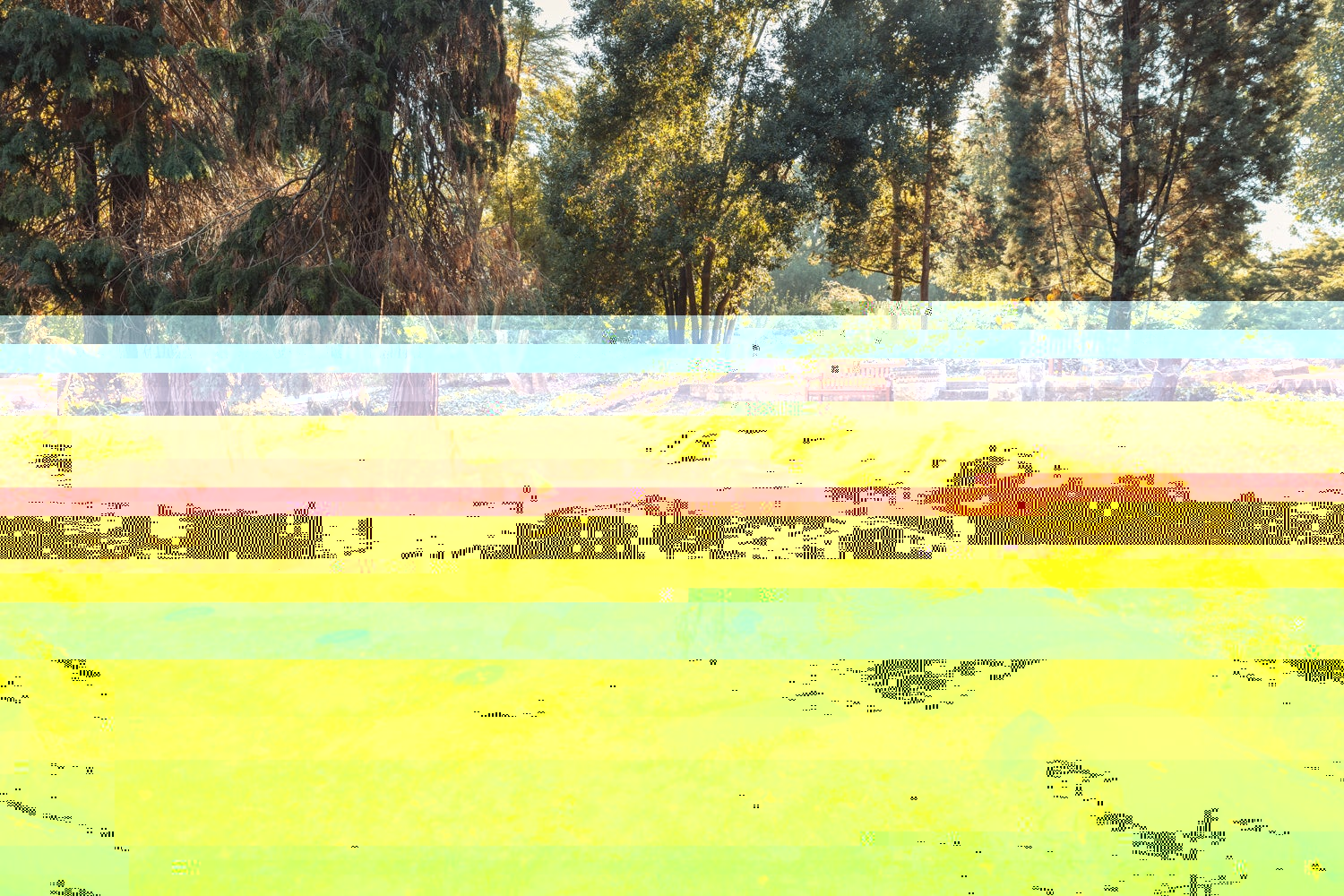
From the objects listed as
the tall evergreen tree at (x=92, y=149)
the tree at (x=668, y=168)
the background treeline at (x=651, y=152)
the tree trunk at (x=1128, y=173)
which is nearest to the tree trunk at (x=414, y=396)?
the background treeline at (x=651, y=152)

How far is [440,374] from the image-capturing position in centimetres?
559

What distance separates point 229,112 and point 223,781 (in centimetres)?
618

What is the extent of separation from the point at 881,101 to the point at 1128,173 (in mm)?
Answer: 2380

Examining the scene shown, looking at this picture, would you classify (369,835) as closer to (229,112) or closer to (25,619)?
(25,619)

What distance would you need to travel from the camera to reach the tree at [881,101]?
8.54 m

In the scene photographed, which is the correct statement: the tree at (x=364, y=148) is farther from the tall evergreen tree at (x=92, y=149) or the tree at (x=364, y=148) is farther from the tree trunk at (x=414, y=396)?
the tree trunk at (x=414, y=396)

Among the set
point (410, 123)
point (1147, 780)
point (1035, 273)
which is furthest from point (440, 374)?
point (1035, 273)

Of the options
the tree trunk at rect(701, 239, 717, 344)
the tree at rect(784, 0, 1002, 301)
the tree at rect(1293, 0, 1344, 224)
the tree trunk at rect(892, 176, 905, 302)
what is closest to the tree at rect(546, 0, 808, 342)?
the tree trunk at rect(701, 239, 717, 344)

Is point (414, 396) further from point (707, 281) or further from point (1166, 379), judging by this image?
point (707, 281)

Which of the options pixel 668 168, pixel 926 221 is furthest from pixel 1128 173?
pixel 668 168

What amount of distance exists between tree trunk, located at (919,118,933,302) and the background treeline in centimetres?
4

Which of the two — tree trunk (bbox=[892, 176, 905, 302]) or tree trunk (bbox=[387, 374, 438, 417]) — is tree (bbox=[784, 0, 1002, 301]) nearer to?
tree trunk (bbox=[892, 176, 905, 302])

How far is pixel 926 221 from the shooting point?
929 cm

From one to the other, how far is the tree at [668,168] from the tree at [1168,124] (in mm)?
2702
